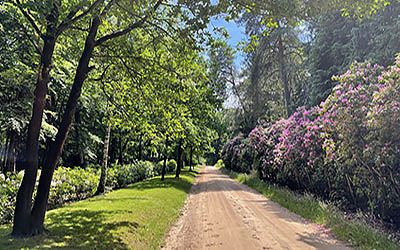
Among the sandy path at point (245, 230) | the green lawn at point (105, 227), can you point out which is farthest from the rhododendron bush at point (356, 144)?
the green lawn at point (105, 227)

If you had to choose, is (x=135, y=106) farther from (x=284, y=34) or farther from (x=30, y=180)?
(x=284, y=34)

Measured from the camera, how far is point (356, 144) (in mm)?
8812

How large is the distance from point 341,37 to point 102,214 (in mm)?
18907

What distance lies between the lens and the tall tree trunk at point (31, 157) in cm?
625

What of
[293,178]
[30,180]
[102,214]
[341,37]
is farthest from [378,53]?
[30,180]

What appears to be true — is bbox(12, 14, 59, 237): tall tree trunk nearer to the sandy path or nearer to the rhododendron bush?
the sandy path

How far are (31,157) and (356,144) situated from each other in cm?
816

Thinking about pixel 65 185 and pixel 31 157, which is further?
pixel 65 185

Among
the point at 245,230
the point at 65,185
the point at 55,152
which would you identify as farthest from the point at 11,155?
the point at 245,230

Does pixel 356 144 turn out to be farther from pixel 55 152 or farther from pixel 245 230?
pixel 55 152

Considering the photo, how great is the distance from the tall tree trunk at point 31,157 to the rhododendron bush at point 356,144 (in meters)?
7.58

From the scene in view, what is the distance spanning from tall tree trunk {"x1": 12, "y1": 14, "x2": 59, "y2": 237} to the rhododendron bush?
758cm

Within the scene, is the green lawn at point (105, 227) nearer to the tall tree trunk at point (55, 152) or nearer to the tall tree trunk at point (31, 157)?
the tall tree trunk at point (31, 157)

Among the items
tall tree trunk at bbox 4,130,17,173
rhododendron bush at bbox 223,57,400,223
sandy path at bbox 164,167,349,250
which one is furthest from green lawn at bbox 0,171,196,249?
tall tree trunk at bbox 4,130,17,173
